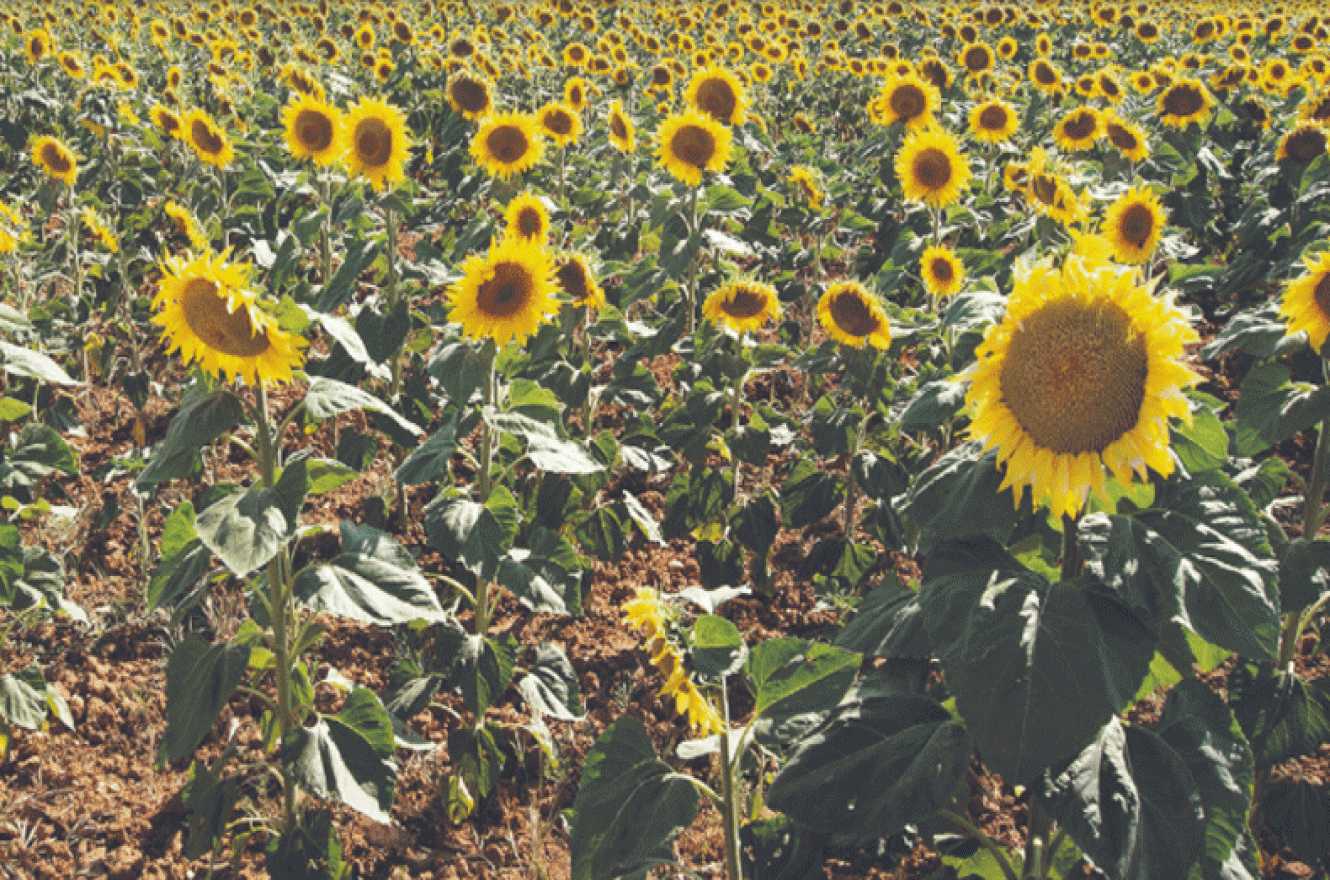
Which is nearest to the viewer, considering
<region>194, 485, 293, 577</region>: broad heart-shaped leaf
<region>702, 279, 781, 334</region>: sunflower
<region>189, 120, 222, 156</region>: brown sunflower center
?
<region>194, 485, 293, 577</region>: broad heart-shaped leaf

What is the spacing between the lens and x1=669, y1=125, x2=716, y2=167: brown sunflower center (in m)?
4.98

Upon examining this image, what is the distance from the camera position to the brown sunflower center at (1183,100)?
23.9 feet

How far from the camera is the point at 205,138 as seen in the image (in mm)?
5621

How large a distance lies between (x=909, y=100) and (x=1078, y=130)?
1175 mm

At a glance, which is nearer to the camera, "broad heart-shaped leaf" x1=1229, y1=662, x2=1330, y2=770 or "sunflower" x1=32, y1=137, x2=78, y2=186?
"broad heart-shaped leaf" x1=1229, y1=662, x2=1330, y2=770

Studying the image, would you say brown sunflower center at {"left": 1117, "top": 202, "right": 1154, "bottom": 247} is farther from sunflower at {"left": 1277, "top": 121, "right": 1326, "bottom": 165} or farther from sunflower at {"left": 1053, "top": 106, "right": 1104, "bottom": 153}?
sunflower at {"left": 1277, "top": 121, "right": 1326, "bottom": 165}

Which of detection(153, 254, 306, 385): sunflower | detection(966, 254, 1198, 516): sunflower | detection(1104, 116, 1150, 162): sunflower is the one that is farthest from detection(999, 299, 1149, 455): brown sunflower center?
detection(1104, 116, 1150, 162): sunflower

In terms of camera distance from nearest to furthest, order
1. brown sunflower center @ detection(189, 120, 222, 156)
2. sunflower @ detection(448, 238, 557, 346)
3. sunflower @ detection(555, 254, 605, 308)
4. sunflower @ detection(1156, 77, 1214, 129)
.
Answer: sunflower @ detection(448, 238, 557, 346) → sunflower @ detection(555, 254, 605, 308) → brown sunflower center @ detection(189, 120, 222, 156) → sunflower @ detection(1156, 77, 1214, 129)

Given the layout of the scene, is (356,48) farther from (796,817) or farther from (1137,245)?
(796,817)

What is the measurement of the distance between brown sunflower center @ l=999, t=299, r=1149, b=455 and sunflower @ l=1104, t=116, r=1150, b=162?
509cm

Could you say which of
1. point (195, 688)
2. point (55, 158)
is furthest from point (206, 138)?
point (195, 688)

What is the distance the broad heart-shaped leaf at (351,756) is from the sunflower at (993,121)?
5413 mm

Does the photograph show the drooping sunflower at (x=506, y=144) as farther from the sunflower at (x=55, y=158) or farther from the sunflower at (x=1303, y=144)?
the sunflower at (x=1303, y=144)

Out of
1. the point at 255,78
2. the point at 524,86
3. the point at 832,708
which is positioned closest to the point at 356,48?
the point at 255,78
